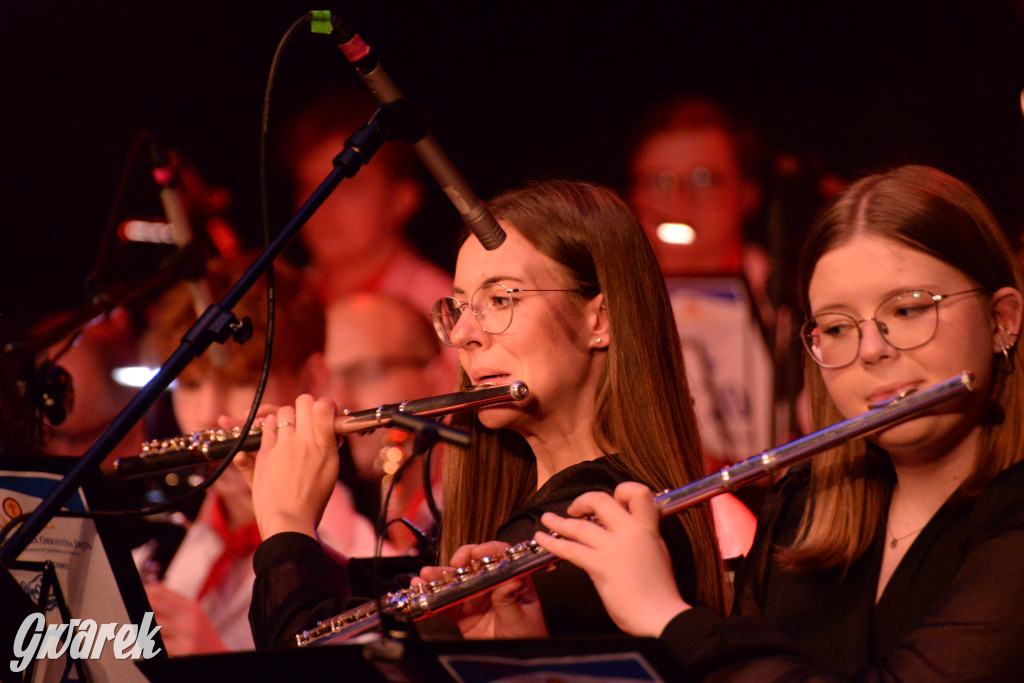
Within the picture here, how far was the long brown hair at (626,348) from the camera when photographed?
190cm

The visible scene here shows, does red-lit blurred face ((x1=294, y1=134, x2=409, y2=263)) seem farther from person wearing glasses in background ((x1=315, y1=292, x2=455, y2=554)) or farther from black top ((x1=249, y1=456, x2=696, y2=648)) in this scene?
black top ((x1=249, y1=456, x2=696, y2=648))

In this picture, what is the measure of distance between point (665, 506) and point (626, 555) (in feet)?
0.52

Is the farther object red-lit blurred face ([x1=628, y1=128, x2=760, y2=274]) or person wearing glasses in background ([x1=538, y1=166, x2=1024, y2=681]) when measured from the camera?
red-lit blurred face ([x1=628, y1=128, x2=760, y2=274])

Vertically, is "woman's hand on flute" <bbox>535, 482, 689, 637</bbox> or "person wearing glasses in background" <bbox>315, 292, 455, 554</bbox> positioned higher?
"person wearing glasses in background" <bbox>315, 292, 455, 554</bbox>

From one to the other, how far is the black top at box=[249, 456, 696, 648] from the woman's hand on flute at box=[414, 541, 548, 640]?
5 centimetres

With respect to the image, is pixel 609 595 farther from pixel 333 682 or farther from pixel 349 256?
pixel 349 256

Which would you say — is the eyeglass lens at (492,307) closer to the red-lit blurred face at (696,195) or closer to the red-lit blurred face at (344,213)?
the red-lit blurred face at (696,195)

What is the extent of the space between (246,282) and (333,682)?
27.2 inches

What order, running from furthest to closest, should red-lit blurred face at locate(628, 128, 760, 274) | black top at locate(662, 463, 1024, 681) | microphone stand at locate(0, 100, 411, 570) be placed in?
red-lit blurred face at locate(628, 128, 760, 274)
microphone stand at locate(0, 100, 411, 570)
black top at locate(662, 463, 1024, 681)

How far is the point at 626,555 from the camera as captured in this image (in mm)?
1384

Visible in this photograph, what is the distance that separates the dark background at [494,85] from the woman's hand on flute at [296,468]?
215cm

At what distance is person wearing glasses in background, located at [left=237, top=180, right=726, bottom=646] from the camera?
1.82m

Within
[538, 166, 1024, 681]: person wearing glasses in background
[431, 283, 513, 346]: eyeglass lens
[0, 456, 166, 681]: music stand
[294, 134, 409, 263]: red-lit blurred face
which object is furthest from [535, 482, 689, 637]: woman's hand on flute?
[294, 134, 409, 263]: red-lit blurred face

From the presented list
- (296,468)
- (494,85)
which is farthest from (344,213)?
(296,468)
